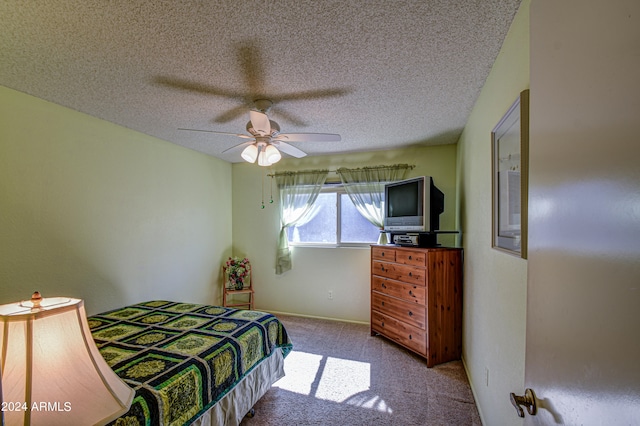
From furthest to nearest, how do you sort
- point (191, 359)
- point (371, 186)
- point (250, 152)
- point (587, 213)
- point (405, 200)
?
point (371, 186) < point (405, 200) < point (250, 152) < point (191, 359) < point (587, 213)

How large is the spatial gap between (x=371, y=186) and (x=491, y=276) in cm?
213

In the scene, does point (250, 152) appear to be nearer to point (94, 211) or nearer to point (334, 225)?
point (94, 211)

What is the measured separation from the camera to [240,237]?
171 inches

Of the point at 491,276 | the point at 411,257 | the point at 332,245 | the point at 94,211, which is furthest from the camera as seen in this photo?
the point at 332,245

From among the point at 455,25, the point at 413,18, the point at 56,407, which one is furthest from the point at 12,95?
the point at 455,25

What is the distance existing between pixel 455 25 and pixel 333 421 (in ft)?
8.45

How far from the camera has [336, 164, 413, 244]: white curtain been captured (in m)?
3.57

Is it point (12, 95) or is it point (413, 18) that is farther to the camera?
point (12, 95)

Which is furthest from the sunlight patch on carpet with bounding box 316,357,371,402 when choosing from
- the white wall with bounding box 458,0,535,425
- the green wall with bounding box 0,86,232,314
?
the green wall with bounding box 0,86,232,314

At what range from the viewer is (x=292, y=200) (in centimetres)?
402

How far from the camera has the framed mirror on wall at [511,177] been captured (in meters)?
1.14

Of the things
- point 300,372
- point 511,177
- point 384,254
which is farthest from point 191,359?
point 384,254

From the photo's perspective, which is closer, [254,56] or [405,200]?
[254,56]

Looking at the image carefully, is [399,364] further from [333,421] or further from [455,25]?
[455,25]
